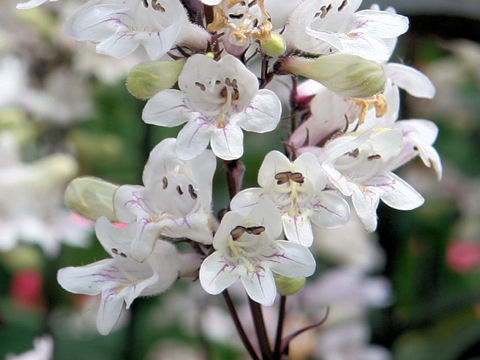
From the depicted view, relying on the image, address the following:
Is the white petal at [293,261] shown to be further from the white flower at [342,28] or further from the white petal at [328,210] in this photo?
the white flower at [342,28]

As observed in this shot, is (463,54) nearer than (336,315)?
No

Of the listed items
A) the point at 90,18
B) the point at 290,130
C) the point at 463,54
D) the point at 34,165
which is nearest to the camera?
the point at 90,18

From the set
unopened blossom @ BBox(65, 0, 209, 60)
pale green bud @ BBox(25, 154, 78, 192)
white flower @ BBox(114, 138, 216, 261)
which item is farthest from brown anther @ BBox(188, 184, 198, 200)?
pale green bud @ BBox(25, 154, 78, 192)

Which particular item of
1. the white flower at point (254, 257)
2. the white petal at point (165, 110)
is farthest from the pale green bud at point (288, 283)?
the white petal at point (165, 110)

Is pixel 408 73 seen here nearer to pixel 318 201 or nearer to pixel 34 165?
Result: pixel 318 201

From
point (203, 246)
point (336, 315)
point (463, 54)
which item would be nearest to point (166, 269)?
point (203, 246)

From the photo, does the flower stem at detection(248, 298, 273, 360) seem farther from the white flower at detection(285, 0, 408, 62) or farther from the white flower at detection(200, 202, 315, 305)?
the white flower at detection(285, 0, 408, 62)

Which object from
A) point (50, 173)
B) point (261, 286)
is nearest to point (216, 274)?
point (261, 286)
